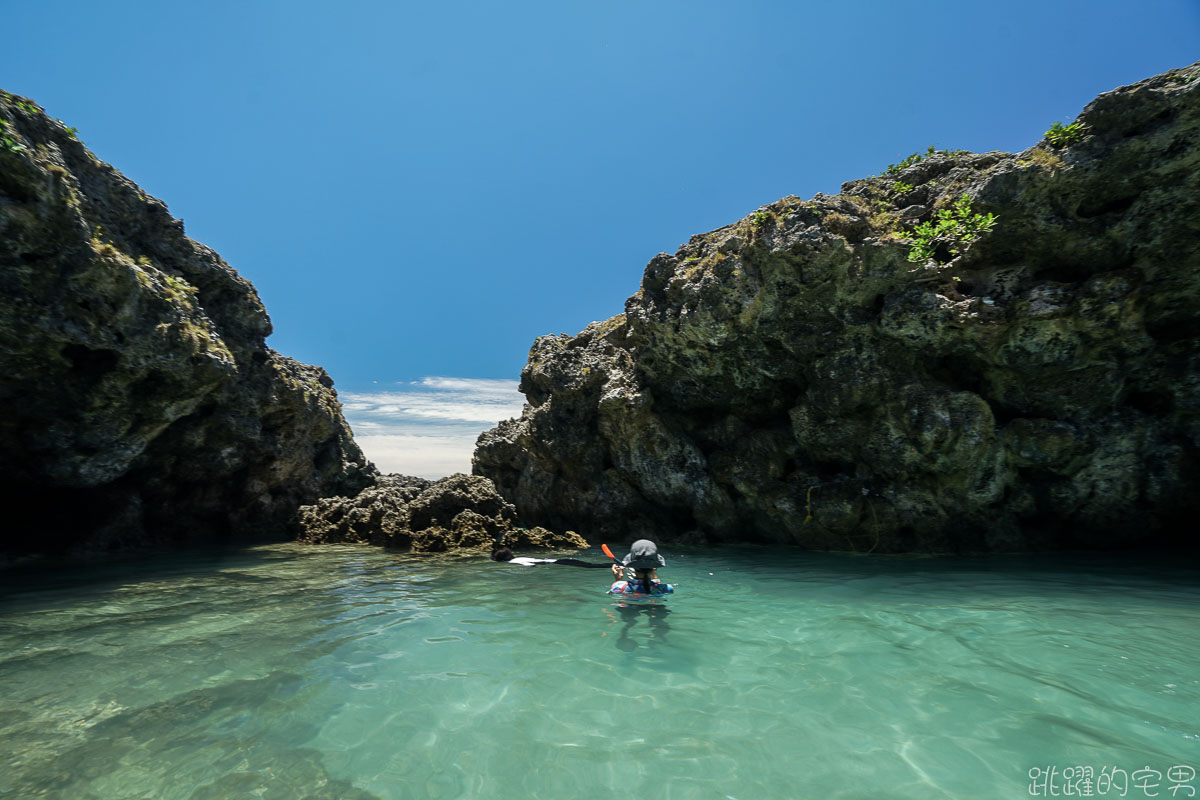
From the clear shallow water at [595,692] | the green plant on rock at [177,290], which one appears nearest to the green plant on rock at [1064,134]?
the clear shallow water at [595,692]

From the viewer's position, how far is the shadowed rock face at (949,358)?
11.2 metres

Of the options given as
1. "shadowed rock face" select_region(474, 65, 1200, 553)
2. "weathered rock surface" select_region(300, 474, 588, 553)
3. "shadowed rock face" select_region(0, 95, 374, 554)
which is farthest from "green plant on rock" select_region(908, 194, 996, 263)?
"shadowed rock face" select_region(0, 95, 374, 554)

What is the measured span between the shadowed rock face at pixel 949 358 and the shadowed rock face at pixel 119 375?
42.6 feet

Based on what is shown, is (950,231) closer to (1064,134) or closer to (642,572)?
(1064,134)

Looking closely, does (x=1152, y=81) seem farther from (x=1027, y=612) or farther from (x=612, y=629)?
(x=612, y=629)

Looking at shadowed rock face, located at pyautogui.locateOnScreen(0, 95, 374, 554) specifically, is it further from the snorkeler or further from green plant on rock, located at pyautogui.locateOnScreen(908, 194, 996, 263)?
green plant on rock, located at pyautogui.locateOnScreen(908, 194, 996, 263)

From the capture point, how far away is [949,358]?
13516 mm

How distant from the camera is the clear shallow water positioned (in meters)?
3.73

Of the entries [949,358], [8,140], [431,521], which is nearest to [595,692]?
[431,521]

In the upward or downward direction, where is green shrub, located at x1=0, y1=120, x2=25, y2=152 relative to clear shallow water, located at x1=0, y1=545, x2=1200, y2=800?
upward

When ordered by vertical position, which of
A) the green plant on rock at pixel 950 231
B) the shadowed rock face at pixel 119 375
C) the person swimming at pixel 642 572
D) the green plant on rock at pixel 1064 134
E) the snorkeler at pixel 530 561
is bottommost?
the snorkeler at pixel 530 561

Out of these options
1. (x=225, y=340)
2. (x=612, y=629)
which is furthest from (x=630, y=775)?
(x=225, y=340)

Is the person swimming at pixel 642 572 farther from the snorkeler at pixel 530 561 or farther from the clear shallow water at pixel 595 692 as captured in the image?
the snorkeler at pixel 530 561

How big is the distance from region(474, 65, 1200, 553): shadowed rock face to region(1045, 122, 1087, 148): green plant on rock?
0.14 metres
